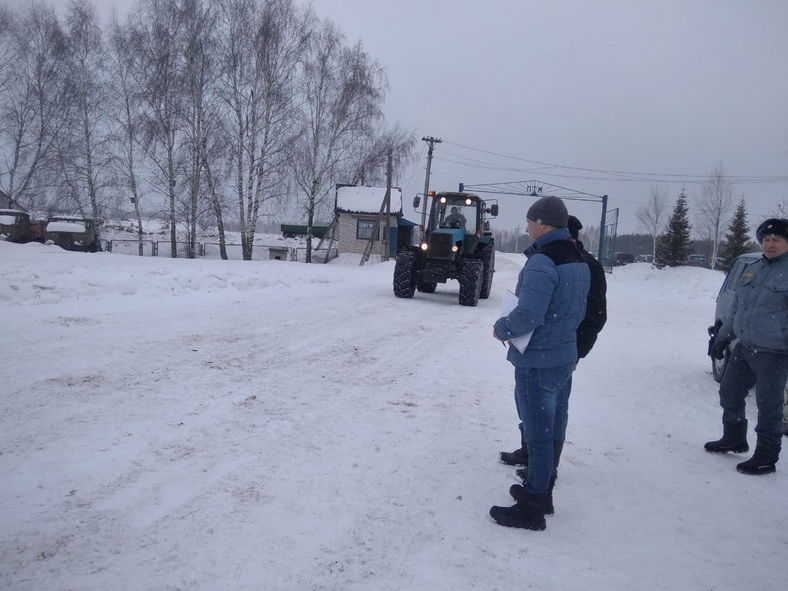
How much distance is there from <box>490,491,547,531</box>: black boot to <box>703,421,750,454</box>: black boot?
81.3 inches

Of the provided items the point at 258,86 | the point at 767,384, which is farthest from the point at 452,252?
the point at 258,86

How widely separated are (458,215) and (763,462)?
9329mm

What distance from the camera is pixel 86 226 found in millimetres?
21688

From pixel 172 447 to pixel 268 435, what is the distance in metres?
0.61

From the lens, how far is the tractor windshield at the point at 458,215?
12070mm

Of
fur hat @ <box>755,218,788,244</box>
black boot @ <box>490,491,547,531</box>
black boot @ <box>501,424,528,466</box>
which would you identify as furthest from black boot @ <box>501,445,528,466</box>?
fur hat @ <box>755,218,788,244</box>

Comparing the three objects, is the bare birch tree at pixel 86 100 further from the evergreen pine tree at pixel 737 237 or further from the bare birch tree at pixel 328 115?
the evergreen pine tree at pixel 737 237

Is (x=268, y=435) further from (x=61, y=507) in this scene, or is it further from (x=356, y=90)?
(x=356, y=90)

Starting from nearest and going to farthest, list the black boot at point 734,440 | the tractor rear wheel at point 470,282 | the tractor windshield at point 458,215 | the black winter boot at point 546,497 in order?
the black winter boot at point 546,497 < the black boot at point 734,440 < the tractor rear wheel at point 470,282 < the tractor windshield at point 458,215

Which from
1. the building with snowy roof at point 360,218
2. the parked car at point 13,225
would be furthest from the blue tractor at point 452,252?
the building with snowy roof at point 360,218

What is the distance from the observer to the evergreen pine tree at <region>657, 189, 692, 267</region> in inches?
1384

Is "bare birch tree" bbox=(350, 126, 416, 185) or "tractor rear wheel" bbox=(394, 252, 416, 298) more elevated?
"bare birch tree" bbox=(350, 126, 416, 185)

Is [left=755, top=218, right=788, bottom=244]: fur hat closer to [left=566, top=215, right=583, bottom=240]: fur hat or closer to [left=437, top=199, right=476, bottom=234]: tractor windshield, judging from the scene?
[left=566, top=215, right=583, bottom=240]: fur hat

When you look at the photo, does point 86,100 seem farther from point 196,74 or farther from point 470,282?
point 470,282
